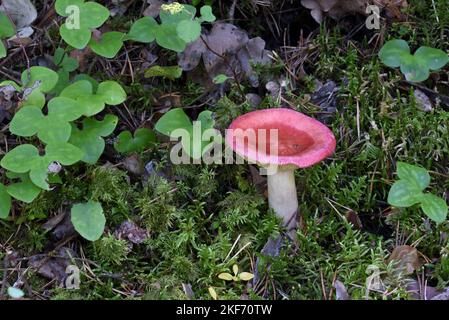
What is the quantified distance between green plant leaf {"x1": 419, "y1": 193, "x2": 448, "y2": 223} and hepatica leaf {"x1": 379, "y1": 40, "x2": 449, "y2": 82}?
0.74m

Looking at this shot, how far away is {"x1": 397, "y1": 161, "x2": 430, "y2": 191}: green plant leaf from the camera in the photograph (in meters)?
2.68

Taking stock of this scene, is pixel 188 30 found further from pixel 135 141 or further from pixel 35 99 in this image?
pixel 35 99

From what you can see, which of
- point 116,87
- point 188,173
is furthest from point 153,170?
point 116,87

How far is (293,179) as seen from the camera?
2744 millimetres

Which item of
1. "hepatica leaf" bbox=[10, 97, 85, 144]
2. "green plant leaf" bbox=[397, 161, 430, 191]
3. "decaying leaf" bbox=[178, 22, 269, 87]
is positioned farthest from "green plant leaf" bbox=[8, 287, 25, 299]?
"green plant leaf" bbox=[397, 161, 430, 191]

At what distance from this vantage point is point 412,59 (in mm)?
3168

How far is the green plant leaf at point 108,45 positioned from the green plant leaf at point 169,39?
177 millimetres

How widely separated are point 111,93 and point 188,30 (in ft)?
1.42

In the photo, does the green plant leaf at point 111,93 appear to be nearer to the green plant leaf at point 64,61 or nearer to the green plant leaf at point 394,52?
the green plant leaf at point 64,61

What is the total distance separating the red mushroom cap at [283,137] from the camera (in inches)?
98.7

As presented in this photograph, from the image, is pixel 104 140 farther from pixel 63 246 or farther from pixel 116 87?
pixel 63 246

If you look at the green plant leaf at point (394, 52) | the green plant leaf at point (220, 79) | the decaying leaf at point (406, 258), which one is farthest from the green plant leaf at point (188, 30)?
the decaying leaf at point (406, 258)

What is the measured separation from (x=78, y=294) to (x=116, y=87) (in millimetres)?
906

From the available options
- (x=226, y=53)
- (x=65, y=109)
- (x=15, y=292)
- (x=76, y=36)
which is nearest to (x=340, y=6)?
(x=226, y=53)
